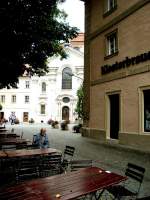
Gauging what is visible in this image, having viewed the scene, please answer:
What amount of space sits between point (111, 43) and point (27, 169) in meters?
16.2

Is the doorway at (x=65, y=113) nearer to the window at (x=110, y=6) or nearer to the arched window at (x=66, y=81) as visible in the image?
the arched window at (x=66, y=81)

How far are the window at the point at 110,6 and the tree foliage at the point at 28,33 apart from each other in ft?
12.4

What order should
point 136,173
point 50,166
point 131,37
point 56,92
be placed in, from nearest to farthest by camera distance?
1. point 136,173
2. point 50,166
3. point 131,37
4. point 56,92

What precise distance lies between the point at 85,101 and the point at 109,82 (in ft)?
12.9

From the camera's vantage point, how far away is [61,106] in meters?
72.7

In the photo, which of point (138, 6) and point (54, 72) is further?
point (54, 72)

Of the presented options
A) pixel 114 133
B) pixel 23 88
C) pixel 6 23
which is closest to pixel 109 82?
pixel 114 133

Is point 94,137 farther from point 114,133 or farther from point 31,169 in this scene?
point 31,169

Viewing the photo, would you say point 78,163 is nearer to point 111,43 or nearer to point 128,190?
point 128,190

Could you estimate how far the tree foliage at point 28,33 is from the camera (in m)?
12.9

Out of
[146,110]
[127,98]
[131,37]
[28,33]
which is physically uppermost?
[131,37]

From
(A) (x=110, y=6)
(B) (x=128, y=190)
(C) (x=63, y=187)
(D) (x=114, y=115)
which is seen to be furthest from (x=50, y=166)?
(A) (x=110, y=6)

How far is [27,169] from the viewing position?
6.64 metres

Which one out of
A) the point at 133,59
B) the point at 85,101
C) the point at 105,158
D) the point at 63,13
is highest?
the point at 63,13
